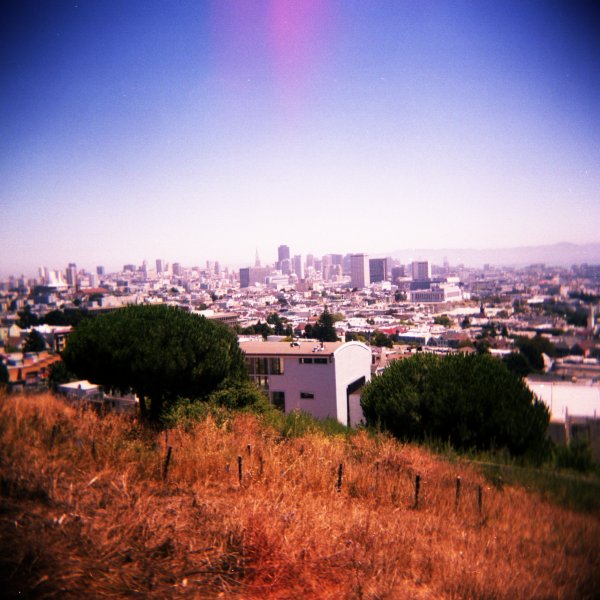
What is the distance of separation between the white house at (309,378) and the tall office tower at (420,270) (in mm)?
30945

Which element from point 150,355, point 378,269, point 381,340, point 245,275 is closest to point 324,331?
point 381,340

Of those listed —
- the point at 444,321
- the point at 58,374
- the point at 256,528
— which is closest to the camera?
the point at 256,528

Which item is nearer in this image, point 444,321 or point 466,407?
point 466,407

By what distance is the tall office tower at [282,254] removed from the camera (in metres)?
81.7

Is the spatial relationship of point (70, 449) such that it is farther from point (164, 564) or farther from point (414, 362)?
point (414, 362)

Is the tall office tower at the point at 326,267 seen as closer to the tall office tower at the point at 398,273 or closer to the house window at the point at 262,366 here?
the tall office tower at the point at 398,273

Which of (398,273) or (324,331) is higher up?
(398,273)

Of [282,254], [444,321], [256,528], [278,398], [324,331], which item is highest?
[282,254]

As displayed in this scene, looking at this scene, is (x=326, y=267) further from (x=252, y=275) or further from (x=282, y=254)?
(x=252, y=275)

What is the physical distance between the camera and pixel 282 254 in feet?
274

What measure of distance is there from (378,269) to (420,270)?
11.5m

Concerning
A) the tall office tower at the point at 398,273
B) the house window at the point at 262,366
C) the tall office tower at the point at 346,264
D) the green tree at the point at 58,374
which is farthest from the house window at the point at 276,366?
the tall office tower at the point at 346,264

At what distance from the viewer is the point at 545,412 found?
6496 mm

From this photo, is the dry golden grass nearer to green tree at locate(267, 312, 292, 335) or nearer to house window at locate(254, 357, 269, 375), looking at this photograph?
house window at locate(254, 357, 269, 375)
